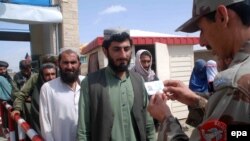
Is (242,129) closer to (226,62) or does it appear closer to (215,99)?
(215,99)

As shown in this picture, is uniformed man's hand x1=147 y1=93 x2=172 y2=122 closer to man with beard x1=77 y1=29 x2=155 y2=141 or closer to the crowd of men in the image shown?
the crowd of men

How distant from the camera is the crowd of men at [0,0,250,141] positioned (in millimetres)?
973

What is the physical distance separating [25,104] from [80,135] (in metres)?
2.13

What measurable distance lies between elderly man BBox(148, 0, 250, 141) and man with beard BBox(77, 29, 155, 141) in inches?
44.5

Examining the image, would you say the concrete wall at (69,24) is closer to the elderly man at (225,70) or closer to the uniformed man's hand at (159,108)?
the uniformed man's hand at (159,108)

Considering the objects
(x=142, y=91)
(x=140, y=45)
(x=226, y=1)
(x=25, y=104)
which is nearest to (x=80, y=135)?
(x=142, y=91)

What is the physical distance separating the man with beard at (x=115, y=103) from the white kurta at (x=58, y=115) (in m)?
0.53

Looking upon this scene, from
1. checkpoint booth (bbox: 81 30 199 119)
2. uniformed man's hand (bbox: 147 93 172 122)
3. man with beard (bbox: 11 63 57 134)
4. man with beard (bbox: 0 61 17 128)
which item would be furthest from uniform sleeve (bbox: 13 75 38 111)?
checkpoint booth (bbox: 81 30 199 119)

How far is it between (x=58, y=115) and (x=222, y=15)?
2.28 meters

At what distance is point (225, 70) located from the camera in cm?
104

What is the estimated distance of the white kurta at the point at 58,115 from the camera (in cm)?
297

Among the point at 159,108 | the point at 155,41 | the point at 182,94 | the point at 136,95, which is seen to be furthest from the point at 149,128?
the point at 155,41

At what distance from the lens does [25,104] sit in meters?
4.29

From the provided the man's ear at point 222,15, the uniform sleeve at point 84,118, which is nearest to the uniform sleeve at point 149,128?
the uniform sleeve at point 84,118
